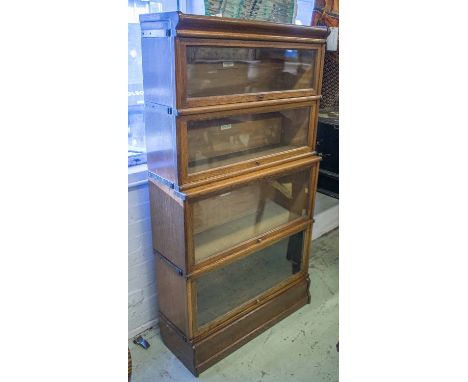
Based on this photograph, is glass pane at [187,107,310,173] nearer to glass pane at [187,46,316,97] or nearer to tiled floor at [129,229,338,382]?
glass pane at [187,46,316,97]

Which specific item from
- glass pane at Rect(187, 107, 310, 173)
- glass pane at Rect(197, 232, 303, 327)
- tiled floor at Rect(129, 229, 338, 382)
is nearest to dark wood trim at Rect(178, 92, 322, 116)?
glass pane at Rect(187, 107, 310, 173)

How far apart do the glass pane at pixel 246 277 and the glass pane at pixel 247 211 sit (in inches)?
6.8

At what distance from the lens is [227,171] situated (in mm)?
1719

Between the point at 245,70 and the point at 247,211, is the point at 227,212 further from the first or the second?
the point at 245,70

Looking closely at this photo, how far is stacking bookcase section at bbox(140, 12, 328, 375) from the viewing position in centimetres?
152

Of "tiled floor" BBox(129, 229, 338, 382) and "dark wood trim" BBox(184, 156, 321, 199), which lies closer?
"dark wood trim" BBox(184, 156, 321, 199)

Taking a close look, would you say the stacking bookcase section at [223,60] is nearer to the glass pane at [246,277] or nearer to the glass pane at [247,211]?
the glass pane at [247,211]
